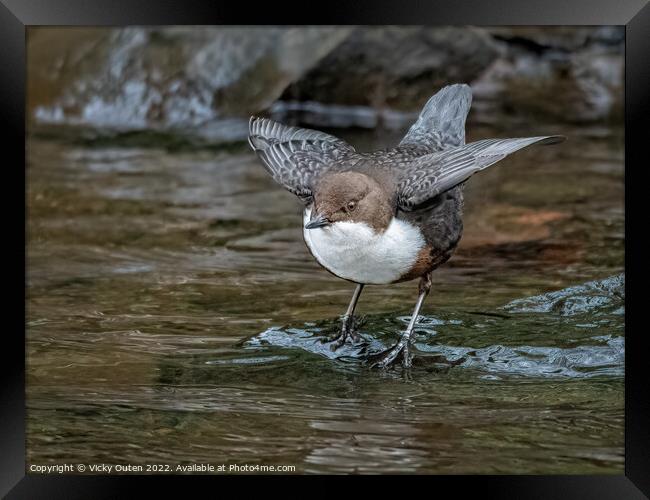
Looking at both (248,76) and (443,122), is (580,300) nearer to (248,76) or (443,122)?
(443,122)

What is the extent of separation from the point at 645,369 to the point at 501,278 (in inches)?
105

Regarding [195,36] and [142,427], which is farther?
[195,36]

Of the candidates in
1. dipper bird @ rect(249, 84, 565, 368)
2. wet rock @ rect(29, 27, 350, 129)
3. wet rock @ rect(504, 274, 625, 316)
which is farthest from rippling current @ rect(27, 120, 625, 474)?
wet rock @ rect(29, 27, 350, 129)

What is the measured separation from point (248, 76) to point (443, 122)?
3.98 metres

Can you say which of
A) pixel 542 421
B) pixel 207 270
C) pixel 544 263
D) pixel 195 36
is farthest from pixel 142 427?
pixel 195 36

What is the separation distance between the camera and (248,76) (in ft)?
30.5

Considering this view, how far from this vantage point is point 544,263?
648 centimetres

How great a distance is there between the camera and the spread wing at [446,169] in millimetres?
4723

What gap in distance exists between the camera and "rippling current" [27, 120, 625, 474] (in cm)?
388

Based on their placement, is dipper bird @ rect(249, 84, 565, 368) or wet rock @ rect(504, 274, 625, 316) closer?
dipper bird @ rect(249, 84, 565, 368)

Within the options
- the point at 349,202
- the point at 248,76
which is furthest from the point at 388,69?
the point at 349,202

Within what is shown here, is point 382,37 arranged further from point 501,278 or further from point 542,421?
point 542,421

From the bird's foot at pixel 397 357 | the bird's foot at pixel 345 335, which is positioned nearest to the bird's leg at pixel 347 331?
the bird's foot at pixel 345 335

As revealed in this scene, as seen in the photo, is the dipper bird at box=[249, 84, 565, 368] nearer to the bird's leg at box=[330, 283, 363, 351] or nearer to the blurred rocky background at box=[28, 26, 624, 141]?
the bird's leg at box=[330, 283, 363, 351]
